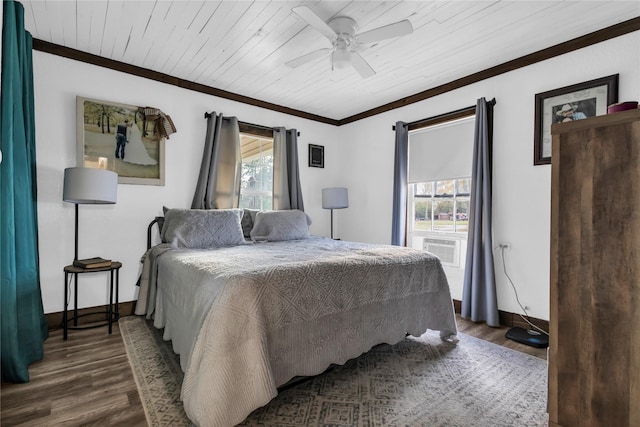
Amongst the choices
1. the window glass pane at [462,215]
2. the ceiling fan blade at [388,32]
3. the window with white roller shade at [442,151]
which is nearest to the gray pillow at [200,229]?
the ceiling fan blade at [388,32]

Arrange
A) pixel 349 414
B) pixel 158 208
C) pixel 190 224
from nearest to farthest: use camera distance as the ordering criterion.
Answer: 1. pixel 349 414
2. pixel 190 224
3. pixel 158 208

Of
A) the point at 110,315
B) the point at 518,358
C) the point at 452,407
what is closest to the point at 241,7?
the point at 110,315

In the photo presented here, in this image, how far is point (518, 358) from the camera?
93.1 inches

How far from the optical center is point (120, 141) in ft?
10.3

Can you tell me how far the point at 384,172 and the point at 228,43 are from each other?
253 cm

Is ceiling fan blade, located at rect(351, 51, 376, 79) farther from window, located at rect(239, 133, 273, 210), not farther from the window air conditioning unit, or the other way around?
the window air conditioning unit

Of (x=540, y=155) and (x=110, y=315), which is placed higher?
(x=540, y=155)

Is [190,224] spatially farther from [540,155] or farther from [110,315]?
[540,155]

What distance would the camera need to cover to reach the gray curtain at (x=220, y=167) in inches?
140

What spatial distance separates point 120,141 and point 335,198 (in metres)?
2.59

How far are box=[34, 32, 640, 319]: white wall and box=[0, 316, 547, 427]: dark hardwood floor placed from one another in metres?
0.71

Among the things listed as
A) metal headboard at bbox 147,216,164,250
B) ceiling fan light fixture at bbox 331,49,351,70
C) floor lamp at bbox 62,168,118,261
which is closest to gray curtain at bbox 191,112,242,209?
metal headboard at bbox 147,216,164,250

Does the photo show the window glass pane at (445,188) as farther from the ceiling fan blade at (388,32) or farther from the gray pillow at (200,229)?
the gray pillow at (200,229)

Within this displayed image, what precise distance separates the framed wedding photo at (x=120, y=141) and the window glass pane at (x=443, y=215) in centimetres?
317
